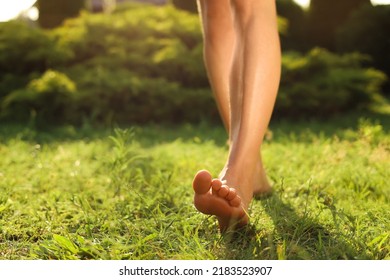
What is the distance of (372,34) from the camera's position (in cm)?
640

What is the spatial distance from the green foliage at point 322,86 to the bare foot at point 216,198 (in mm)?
3340

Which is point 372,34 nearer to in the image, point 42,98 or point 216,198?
point 42,98

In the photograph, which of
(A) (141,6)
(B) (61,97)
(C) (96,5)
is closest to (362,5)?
(A) (141,6)

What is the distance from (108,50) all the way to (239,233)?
12.6 feet

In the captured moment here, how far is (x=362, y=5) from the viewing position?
6660mm

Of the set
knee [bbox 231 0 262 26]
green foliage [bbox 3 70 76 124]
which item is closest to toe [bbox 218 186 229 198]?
knee [bbox 231 0 262 26]

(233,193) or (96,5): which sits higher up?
(233,193)

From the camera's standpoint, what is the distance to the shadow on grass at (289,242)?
1.35 m

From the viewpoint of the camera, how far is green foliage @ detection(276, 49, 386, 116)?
4816 mm

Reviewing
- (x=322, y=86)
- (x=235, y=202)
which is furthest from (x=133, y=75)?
(x=235, y=202)

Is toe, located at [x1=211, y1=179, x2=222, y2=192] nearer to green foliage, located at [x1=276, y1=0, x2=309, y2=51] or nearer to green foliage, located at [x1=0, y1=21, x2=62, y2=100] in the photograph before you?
green foliage, located at [x1=0, y1=21, x2=62, y2=100]

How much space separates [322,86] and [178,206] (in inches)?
136

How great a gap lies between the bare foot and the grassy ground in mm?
92
